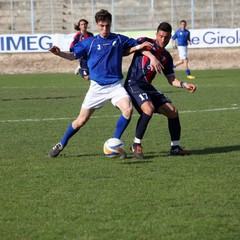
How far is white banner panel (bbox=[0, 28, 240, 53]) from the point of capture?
109ft

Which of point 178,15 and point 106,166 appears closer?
point 106,166

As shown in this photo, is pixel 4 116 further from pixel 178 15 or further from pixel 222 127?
pixel 178 15

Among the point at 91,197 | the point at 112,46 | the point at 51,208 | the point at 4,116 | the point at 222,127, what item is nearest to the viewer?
the point at 51,208

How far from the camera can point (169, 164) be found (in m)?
8.87

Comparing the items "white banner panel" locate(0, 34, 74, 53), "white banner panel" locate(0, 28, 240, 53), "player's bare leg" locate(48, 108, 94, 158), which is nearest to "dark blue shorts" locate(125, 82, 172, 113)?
"player's bare leg" locate(48, 108, 94, 158)

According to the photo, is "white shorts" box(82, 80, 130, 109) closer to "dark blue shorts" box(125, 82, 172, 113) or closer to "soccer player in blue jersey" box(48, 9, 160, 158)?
"soccer player in blue jersey" box(48, 9, 160, 158)

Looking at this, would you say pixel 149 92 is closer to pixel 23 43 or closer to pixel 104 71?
pixel 104 71

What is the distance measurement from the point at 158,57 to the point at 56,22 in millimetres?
28710

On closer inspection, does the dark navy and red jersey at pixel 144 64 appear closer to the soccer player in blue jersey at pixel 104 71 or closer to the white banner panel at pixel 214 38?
the soccer player in blue jersey at pixel 104 71

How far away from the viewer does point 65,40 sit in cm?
3356

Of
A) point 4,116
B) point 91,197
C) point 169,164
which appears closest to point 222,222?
point 91,197

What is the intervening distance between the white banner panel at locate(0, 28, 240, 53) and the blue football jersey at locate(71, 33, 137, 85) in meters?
24.0

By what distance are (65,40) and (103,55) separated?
79.9 ft

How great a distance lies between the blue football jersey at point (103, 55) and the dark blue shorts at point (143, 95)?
26 centimetres
